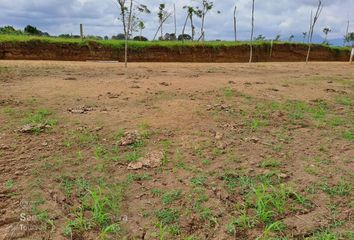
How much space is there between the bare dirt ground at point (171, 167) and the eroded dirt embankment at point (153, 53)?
460 inches

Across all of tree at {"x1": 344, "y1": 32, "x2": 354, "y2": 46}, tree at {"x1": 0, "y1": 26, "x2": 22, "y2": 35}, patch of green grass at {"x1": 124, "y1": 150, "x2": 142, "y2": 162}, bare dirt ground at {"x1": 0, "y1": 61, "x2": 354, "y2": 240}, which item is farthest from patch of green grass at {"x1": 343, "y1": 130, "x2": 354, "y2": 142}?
tree at {"x1": 344, "y1": 32, "x2": 354, "y2": 46}

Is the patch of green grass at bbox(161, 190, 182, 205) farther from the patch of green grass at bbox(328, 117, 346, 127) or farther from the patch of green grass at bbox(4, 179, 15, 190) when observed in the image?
the patch of green grass at bbox(328, 117, 346, 127)

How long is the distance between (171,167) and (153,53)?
16500 millimetres

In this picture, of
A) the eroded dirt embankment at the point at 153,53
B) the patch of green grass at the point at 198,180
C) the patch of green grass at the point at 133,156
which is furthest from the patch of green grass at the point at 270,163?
the eroded dirt embankment at the point at 153,53

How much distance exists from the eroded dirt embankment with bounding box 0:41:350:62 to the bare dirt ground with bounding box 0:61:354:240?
1168 centimetres

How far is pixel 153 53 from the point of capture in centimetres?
1955

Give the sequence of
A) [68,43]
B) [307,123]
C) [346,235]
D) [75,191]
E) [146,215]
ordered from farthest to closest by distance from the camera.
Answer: [68,43], [307,123], [75,191], [146,215], [346,235]

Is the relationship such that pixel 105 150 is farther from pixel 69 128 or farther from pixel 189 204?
pixel 189 204

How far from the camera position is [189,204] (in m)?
3.04

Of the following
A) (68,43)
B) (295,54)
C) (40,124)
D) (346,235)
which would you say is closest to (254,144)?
(346,235)

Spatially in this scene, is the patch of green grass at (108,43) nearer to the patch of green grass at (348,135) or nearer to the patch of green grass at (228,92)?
the patch of green grass at (228,92)

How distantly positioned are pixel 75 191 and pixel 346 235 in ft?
7.42

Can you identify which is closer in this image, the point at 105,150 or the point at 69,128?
the point at 105,150

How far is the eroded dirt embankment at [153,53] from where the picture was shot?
16.7 metres
